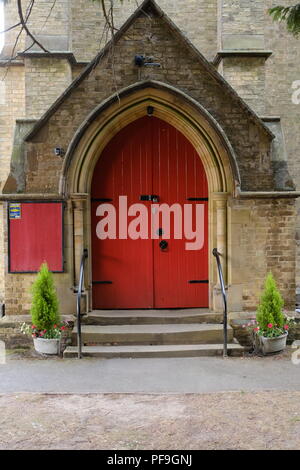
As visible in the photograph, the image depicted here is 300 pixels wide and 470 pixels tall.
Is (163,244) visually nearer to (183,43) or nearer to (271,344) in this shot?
(271,344)

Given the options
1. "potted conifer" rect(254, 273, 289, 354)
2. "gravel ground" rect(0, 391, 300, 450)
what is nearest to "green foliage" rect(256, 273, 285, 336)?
"potted conifer" rect(254, 273, 289, 354)

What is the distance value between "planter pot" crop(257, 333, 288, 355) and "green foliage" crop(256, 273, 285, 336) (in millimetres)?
73

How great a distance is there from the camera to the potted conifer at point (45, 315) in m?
6.46

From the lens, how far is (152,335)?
6.68 metres

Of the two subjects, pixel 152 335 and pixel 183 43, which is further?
pixel 183 43

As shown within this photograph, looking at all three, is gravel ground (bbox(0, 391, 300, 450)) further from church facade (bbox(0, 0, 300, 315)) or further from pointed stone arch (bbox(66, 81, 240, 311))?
pointed stone arch (bbox(66, 81, 240, 311))

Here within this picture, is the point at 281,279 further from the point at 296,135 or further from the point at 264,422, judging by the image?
the point at 296,135

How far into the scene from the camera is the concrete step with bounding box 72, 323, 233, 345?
666 cm

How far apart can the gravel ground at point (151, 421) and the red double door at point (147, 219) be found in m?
2.61

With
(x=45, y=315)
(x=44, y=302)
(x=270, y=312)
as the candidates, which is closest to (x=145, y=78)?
(x=44, y=302)

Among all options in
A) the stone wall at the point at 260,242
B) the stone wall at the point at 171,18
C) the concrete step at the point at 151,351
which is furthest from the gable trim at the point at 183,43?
the stone wall at the point at 171,18

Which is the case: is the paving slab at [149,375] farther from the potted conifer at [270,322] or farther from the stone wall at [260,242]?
the stone wall at [260,242]

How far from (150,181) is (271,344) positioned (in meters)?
3.09

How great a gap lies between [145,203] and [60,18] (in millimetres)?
4101
